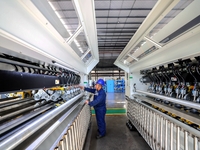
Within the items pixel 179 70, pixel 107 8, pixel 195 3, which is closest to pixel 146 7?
pixel 107 8

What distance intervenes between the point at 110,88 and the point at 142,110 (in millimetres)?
10770

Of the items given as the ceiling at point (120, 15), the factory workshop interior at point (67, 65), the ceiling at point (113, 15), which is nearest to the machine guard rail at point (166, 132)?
the factory workshop interior at point (67, 65)

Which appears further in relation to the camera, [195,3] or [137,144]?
[137,144]

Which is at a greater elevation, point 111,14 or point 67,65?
point 111,14

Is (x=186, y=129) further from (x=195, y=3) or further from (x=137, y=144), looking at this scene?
(x=137, y=144)

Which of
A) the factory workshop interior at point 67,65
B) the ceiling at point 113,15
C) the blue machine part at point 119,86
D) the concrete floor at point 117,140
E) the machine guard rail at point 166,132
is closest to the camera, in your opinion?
the factory workshop interior at point 67,65

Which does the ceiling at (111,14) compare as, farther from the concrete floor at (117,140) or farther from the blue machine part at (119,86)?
the blue machine part at (119,86)

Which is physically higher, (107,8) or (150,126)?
(107,8)

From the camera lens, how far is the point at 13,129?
1110 mm

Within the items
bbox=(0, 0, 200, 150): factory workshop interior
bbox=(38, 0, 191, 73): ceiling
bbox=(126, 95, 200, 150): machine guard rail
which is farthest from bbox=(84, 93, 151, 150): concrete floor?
bbox=(38, 0, 191, 73): ceiling

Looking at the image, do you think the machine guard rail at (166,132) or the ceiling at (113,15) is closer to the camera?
the machine guard rail at (166,132)

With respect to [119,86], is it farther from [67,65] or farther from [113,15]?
[67,65]

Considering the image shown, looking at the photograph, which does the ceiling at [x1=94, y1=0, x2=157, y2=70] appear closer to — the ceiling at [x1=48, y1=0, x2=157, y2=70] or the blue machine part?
the ceiling at [x1=48, y1=0, x2=157, y2=70]

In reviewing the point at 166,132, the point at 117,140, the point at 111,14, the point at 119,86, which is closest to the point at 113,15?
the point at 111,14
